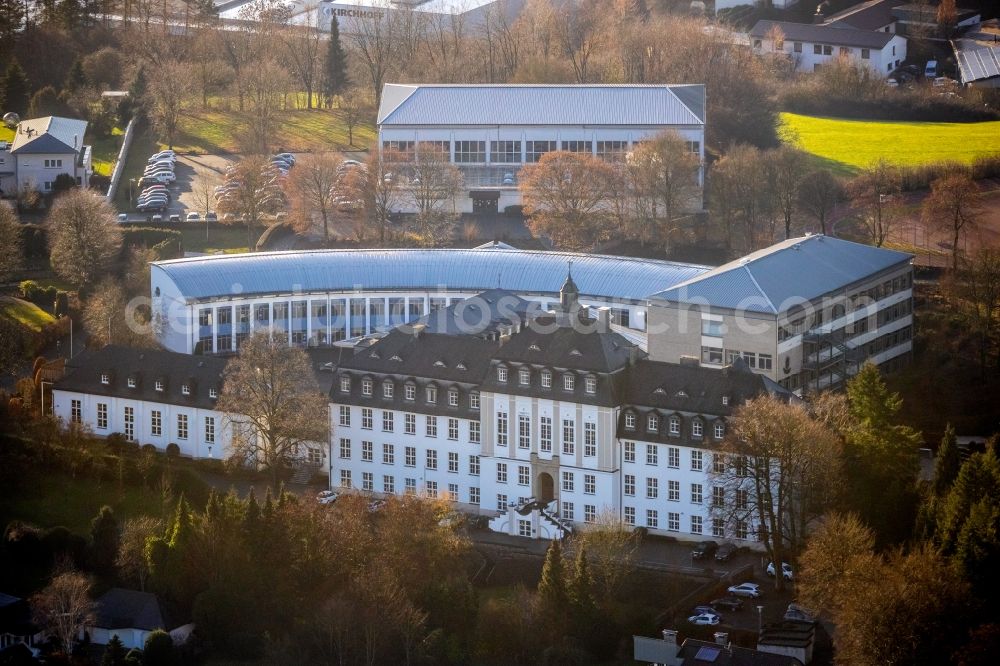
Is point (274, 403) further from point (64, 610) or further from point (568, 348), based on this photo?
point (64, 610)

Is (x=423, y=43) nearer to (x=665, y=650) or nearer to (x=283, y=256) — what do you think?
(x=283, y=256)

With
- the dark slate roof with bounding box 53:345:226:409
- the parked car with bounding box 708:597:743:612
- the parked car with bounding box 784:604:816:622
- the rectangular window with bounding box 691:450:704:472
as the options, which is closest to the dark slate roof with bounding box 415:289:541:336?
the dark slate roof with bounding box 53:345:226:409

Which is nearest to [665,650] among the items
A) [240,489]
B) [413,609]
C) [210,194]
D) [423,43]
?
[413,609]

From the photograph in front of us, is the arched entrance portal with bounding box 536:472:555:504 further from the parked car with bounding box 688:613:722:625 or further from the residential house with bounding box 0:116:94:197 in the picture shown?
the residential house with bounding box 0:116:94:197

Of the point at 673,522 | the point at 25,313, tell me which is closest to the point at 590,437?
the point at 673,522

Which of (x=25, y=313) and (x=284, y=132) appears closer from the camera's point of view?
(x=25, y=313)

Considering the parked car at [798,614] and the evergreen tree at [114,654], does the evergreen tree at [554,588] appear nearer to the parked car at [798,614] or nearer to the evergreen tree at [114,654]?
the parked car at [798,614]

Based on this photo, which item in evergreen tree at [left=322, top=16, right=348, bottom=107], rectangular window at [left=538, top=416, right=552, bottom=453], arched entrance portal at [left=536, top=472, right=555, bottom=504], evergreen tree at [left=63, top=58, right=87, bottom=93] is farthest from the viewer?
evergreen tree at [left=322, top=16, right=348, bottom=107]
